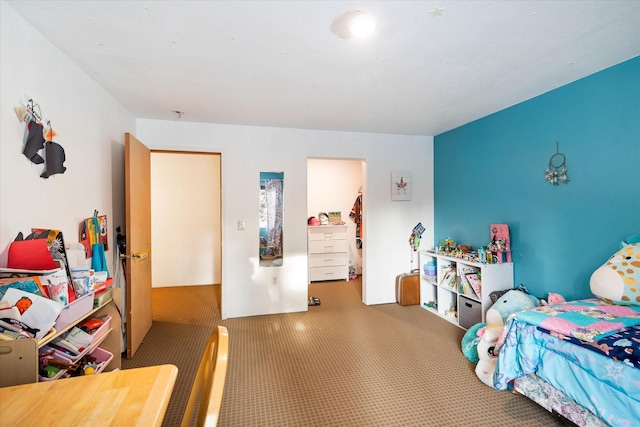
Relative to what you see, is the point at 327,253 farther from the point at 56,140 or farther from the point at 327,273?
the point at 56,140

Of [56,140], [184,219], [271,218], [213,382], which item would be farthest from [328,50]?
[184,219]

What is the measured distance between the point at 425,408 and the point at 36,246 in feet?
7.63

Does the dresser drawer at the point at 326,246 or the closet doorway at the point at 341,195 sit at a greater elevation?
the closet doorway at the point at 341,195

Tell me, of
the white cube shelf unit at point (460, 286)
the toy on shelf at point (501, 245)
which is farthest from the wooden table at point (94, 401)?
the toy on shelf at point (501, 245)

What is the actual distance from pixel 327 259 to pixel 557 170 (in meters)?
3.39

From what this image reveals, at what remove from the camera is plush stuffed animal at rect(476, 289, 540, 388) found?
2.10 meters

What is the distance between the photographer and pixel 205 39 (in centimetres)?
165

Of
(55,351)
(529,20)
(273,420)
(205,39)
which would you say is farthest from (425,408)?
(205,39)

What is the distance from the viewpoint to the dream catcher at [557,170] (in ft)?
7.61

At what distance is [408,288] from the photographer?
3723 mm

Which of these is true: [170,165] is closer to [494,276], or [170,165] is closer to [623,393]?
[494,276]

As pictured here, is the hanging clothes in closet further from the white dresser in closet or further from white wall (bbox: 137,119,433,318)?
white wall (bbox: 137,119,433,318)

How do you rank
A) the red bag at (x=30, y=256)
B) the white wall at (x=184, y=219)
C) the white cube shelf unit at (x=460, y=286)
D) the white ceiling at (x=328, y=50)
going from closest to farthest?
the red bag at (x=30, y=256) < the white ceiling at (x=328, y=50) < the white cube shelf unit at (x=460, y=286) < the white wall at (x=184, y=219)

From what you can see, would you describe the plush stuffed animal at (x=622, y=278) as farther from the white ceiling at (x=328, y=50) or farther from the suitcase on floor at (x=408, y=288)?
the suitcase on floor at (x=408, y=288)
